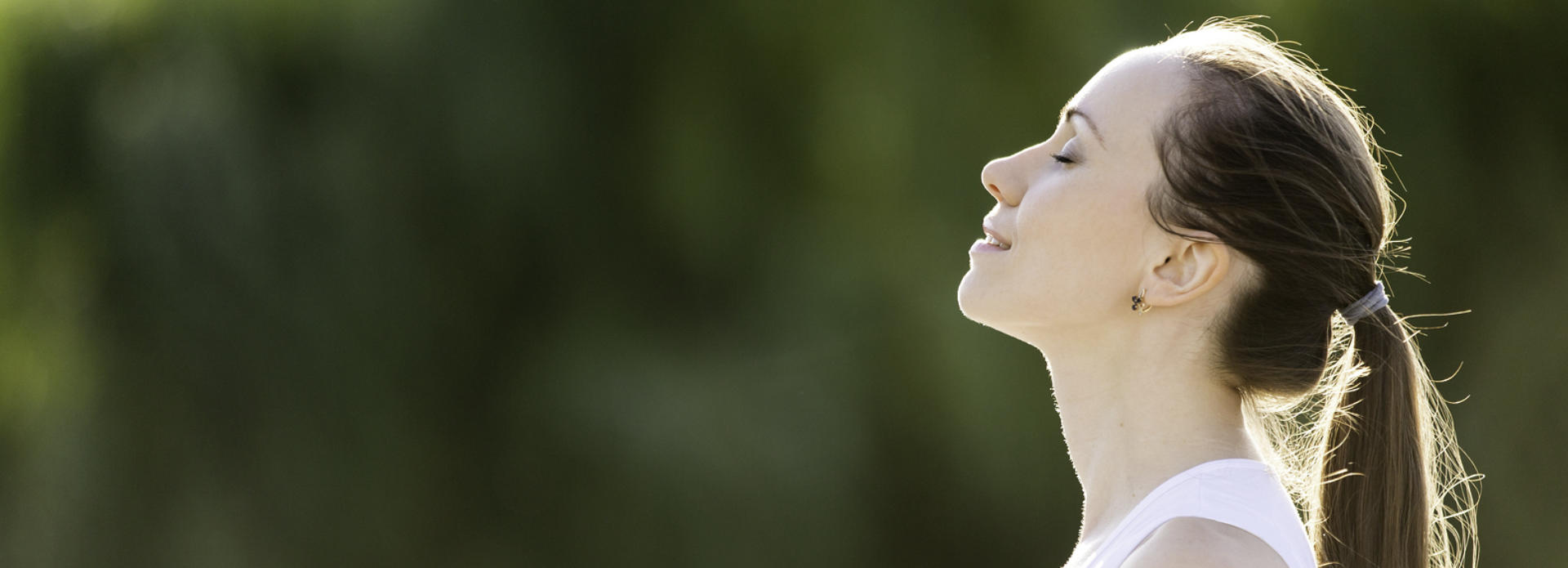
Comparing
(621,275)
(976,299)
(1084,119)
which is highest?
(1084,119)

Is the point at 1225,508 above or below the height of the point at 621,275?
above

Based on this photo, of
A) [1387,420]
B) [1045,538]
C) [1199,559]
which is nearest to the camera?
[1199,559]

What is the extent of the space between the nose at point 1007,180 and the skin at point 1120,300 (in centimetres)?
2

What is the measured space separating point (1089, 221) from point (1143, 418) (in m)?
→ 0.12

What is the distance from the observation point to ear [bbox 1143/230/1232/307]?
29.8 inches

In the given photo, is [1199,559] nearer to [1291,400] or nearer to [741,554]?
[1291,400]

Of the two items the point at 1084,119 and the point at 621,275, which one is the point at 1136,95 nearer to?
the point at 1084,119

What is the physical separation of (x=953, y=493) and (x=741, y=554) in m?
0.38

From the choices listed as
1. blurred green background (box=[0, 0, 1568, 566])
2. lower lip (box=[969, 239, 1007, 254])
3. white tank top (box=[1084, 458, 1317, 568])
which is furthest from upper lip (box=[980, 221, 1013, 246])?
blurred green background (box=[0, 0, 1568, 566])

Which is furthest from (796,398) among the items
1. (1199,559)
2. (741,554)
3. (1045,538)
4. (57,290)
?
(1199,559)

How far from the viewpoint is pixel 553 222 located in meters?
2.28

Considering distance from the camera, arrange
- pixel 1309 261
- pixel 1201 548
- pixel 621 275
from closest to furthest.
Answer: pixel 1201 548, pixel 1309 261, pixel 621 275

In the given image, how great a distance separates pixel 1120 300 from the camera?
2.57 ft

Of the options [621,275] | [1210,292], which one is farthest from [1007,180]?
[621,275]
